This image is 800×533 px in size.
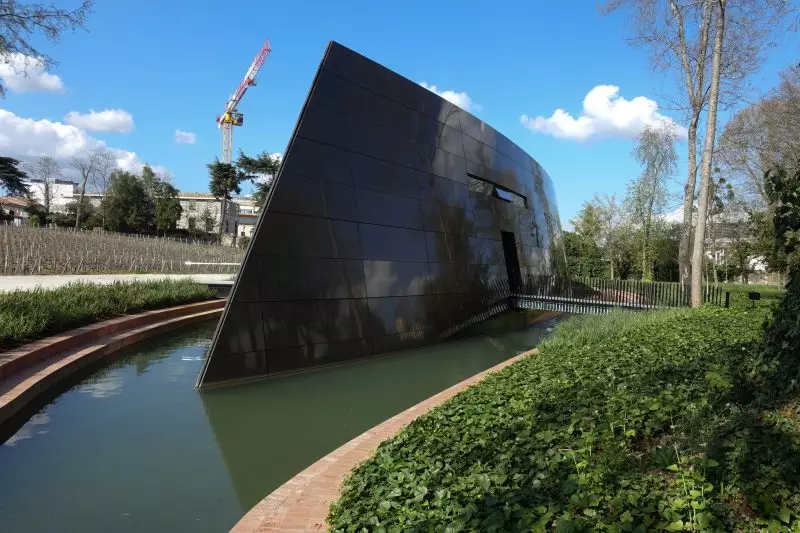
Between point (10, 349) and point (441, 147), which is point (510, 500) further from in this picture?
point (441, 147)

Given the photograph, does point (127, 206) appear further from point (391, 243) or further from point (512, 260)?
point (391, 243)

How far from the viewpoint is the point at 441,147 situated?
12039 millimetres

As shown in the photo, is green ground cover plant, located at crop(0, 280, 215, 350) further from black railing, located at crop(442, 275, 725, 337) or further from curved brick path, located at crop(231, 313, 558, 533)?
black railing, located at crop(442, 275, 725, 337)

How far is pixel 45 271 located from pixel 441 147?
18838mm

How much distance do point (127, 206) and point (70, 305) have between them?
158 feet

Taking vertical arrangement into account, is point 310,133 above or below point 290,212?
above

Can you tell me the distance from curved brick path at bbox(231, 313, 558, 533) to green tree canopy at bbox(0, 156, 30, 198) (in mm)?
54916

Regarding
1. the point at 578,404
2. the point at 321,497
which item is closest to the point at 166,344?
the point at 321,497

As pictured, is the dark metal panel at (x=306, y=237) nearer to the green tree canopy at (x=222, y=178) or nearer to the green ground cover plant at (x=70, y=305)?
the green ground cover plant at (x=70, y=305)

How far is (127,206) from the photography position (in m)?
52.4

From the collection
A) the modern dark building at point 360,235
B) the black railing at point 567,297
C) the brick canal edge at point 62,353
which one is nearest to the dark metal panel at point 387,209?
the modern dark building at point 360,235

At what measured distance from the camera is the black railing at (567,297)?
12758 mm

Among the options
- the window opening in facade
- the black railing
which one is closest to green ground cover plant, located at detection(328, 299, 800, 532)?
the black railing

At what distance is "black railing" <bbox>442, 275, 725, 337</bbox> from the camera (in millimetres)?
12758
